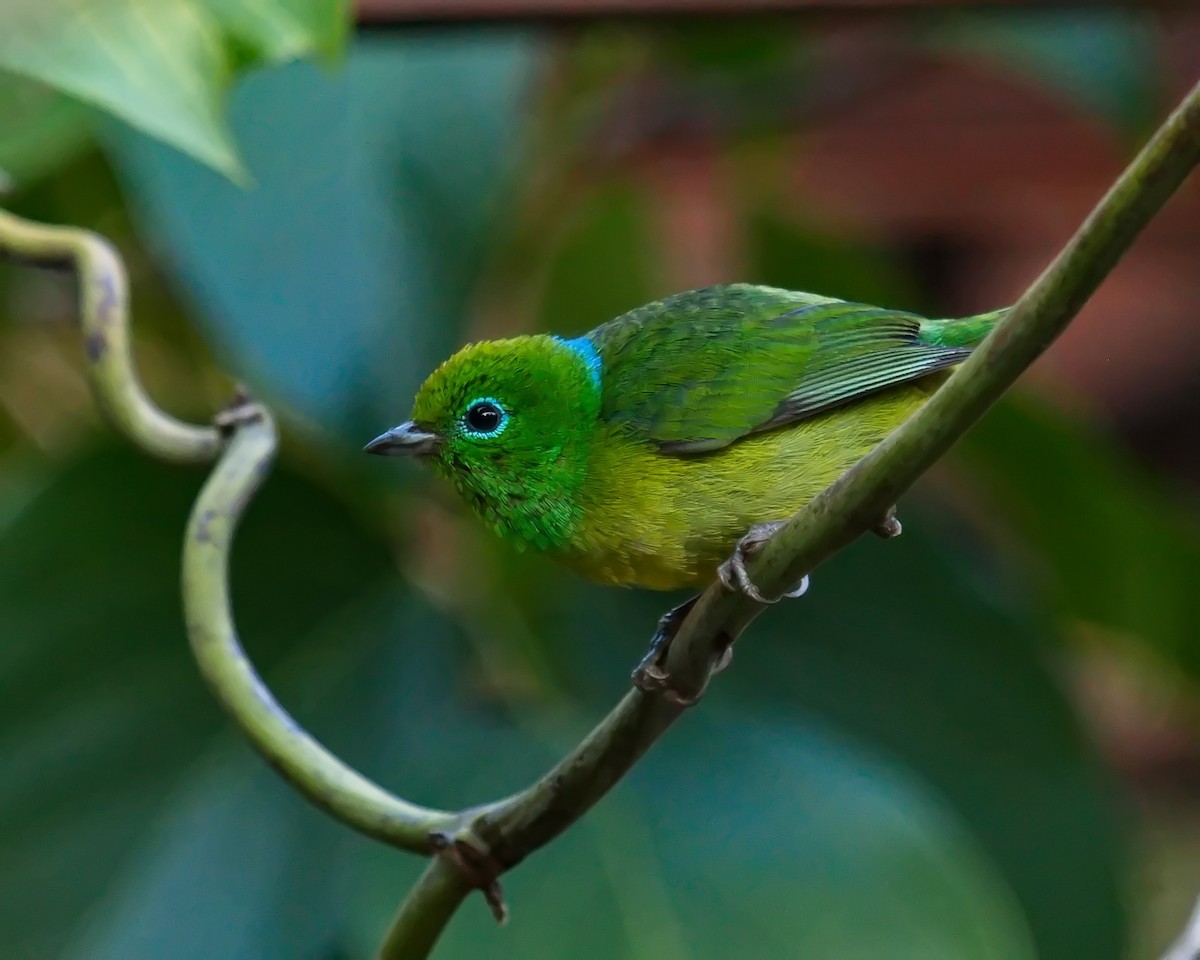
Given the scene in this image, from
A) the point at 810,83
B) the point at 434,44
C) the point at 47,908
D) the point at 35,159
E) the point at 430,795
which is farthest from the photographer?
the point at 810,83

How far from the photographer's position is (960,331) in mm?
1010

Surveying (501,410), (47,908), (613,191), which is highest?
(501,410)

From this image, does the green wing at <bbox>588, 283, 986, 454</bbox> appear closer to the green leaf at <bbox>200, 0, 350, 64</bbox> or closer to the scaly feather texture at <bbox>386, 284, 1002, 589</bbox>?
the scaly feather texture at <bbox>386, 284, 1002, 589</bbox>

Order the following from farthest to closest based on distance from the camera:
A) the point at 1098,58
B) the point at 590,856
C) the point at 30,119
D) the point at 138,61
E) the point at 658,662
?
the point at 1098,58 < the point at 590,856 < the point at 30,119 < the point at 138,61 < the point at 658,662

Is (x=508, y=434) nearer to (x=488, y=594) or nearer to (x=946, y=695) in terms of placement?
(x=488, y=594)

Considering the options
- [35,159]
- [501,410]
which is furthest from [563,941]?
[35,159]

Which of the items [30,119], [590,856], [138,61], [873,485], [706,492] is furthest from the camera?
[590,856]

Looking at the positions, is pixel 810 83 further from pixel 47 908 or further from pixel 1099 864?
pixel 47 908

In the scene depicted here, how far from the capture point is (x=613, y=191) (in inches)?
84.0

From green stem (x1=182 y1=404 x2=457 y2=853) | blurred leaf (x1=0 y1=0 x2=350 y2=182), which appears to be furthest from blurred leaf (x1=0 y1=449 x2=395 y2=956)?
blurred leaf (x1=0 y1=0 x2=350 y2=182)

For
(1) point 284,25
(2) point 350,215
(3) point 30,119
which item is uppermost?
(1) point 284,25

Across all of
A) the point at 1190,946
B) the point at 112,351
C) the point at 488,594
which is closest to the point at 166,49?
the point at 112,351

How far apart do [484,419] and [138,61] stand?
1.07 feet

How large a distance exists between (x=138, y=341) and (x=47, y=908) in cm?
86
